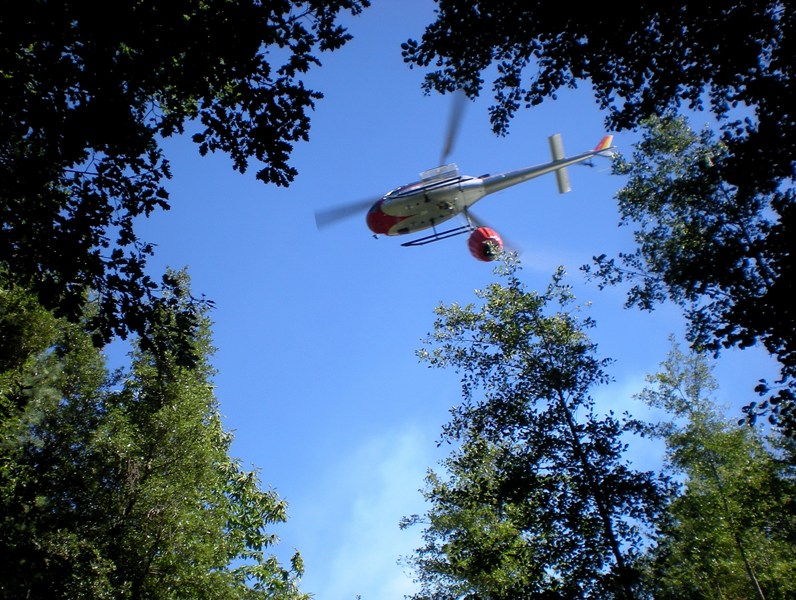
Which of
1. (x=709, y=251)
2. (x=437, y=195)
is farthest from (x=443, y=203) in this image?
(x=709, y=251)

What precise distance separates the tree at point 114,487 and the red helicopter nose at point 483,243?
9.23 m

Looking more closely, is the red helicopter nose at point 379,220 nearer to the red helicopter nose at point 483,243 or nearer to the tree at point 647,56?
the red helicopter nose at point 483,243

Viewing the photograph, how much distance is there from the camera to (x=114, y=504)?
13.7 metres

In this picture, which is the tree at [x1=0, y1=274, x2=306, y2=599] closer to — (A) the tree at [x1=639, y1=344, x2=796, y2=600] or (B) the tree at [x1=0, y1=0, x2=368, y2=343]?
(B) the tree at [x1=0, y1=0, x2=368, y2=343]

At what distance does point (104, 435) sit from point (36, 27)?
1131cm

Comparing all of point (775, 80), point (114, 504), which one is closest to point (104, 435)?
point (114, 504)

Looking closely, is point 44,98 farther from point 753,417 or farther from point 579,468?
point 579,468

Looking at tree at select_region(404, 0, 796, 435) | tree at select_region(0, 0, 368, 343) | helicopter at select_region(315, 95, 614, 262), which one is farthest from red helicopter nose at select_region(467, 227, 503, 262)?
tree at select_region(0, 0, 368, 343)

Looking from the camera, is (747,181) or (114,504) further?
(114,504)

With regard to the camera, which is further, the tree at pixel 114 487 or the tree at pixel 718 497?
the tree at pixel 718 497

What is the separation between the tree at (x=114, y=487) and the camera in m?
11.7

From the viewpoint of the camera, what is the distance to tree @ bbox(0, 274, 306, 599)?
11.7 meters

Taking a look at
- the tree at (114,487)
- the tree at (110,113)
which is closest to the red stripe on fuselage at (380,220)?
the tree at (114,487)

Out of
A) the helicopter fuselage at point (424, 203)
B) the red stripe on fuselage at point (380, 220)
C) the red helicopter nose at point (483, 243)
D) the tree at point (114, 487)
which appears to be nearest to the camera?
the tree at point (114, 487)
